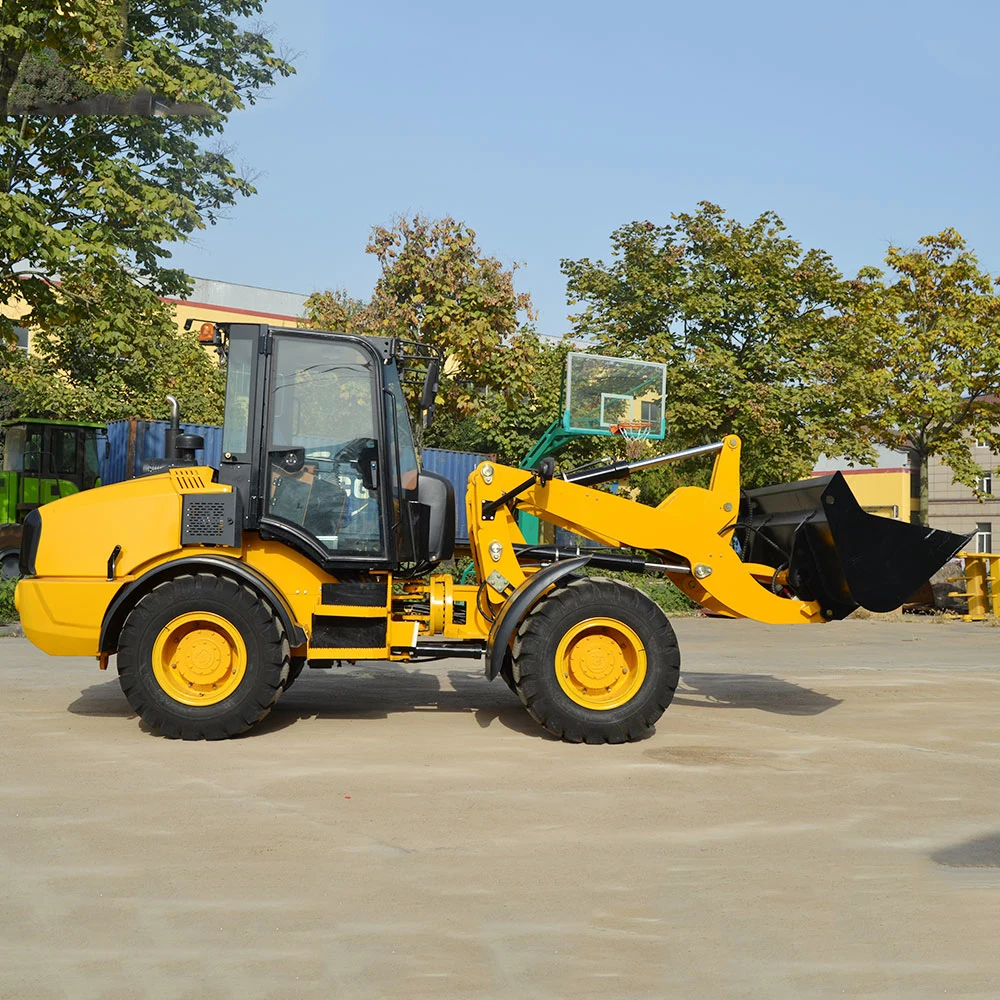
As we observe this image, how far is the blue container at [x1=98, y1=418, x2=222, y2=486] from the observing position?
25188mm

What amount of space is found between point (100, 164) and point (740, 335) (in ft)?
58.2

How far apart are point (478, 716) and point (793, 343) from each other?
2290cm

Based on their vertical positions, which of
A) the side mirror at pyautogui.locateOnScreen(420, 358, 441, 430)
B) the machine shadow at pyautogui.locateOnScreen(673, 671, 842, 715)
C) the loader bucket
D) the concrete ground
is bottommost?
the concrete ground

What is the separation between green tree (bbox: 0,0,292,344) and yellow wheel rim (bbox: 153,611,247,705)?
9.58 meters

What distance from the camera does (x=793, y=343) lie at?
1200 inches

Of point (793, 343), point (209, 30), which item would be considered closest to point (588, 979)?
point (209, 30)

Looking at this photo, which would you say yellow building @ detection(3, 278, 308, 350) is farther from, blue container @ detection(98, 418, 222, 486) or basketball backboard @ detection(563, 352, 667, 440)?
basketball backboard @ detection(563, 352, 667, 440)

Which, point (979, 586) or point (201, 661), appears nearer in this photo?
point (201, 661)

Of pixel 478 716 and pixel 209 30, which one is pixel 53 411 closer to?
pixel 209 30

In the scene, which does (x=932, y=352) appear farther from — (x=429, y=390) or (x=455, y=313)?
(x=429, y=390)

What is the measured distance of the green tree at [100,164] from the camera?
16.5 m

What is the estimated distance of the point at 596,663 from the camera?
8.41m

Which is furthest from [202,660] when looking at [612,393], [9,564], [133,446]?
[133,446]

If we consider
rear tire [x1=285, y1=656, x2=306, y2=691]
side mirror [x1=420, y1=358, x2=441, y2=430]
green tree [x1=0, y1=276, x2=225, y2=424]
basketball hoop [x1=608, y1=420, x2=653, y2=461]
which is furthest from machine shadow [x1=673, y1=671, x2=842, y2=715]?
green tree [x1=0, y1=276, x2=225, y2=424]
